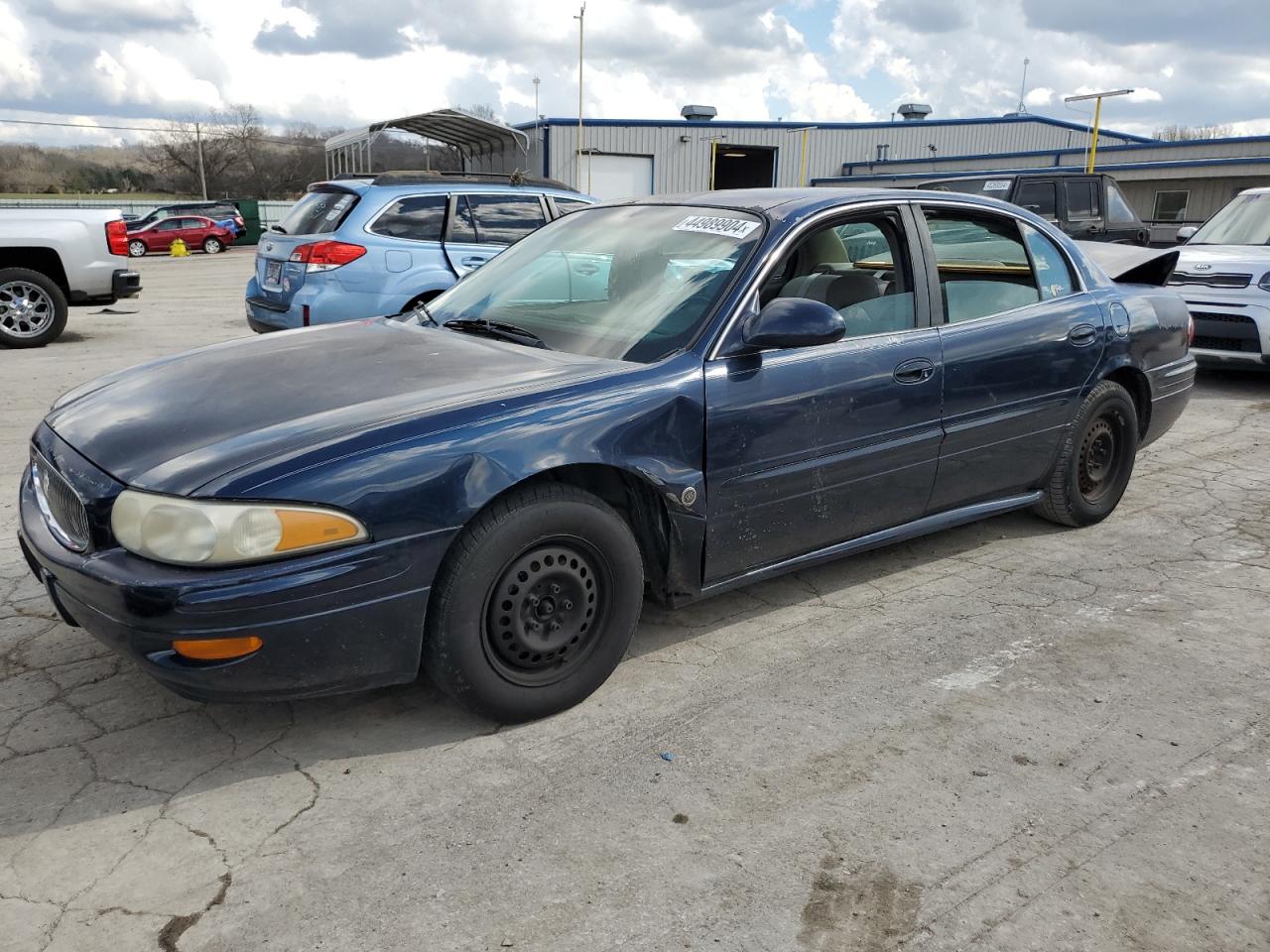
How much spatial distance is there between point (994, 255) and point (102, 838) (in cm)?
397

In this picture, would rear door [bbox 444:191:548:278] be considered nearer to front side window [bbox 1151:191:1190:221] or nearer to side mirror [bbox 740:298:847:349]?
side mirror [bbox 740:298:847:349]

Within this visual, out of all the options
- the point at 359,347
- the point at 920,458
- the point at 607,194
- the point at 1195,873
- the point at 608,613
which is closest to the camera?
the point at 1195,873

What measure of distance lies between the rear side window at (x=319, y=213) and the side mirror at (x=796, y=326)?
18.0 ft

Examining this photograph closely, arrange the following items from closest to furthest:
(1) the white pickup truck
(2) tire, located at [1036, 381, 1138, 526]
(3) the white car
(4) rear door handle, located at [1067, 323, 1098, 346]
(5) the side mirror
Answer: (5) the side mirror < (4) rear door handle, located at [1067, 323, 1098, 346] < (2) tire, located at [1036, 381, 1138, 526] < (3) the white car < (1) the white pickup truck

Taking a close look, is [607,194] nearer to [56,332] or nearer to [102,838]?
[56,332]

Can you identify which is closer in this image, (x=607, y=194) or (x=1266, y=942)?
(x=1266, y=942)

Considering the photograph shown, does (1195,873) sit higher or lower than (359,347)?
lower

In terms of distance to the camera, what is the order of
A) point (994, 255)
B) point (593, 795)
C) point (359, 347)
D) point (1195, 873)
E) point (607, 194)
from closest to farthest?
1. point (1195, 873)
2. point (593, 795)
3. point (359, 347)
4. point (994, 255)
5. point (607, 194)

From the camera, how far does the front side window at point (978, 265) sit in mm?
4199

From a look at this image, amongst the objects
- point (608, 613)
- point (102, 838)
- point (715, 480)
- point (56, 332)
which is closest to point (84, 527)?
point (102, 838)

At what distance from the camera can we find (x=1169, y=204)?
26.2 m

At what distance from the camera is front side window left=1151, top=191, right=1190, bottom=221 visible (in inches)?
1016

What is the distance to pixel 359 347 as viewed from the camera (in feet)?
12.3

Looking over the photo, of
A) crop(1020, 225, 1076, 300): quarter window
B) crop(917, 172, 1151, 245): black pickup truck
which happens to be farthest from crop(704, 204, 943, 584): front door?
crop(917, 172, 1151, 245): black pickup truck
